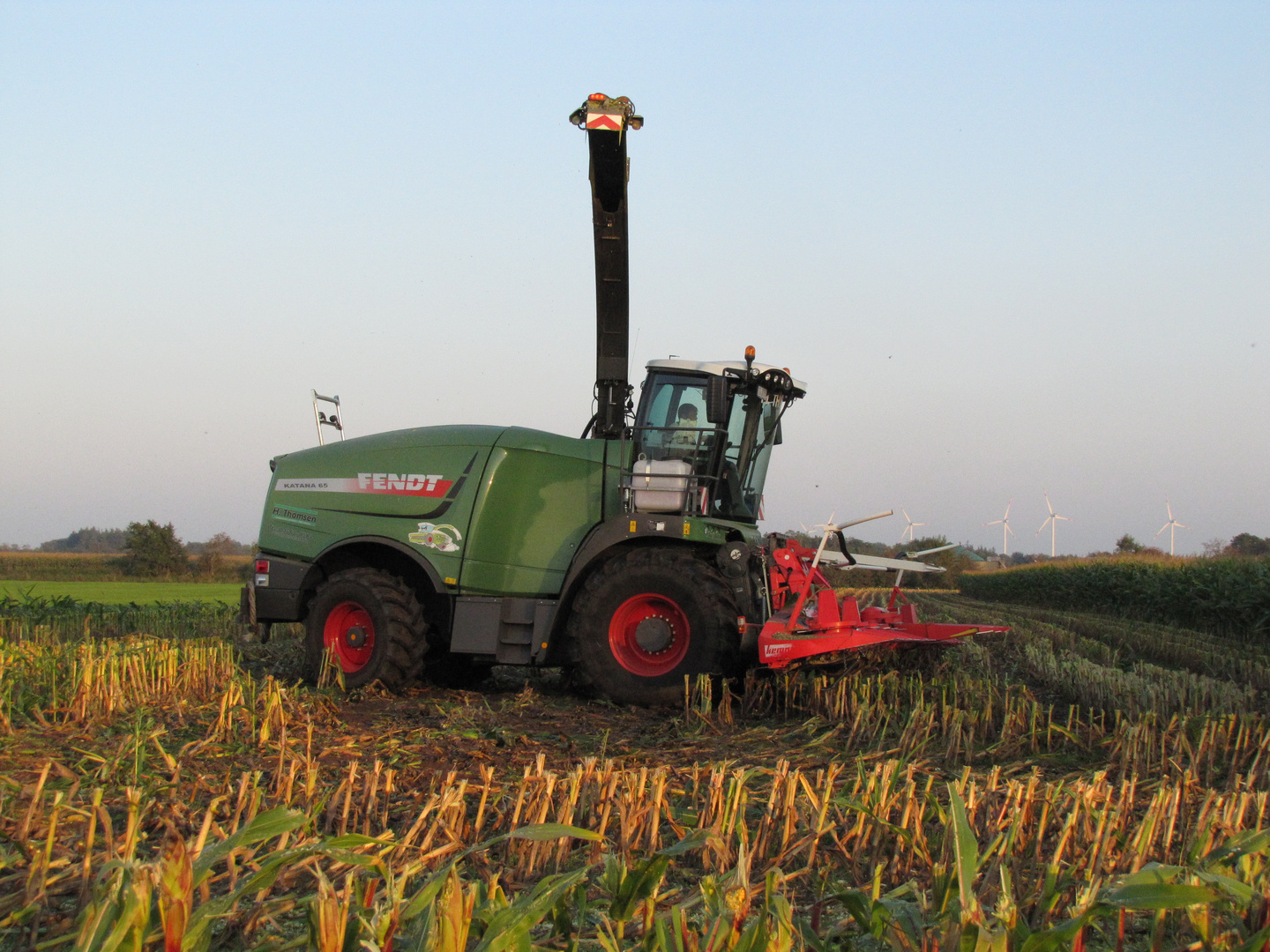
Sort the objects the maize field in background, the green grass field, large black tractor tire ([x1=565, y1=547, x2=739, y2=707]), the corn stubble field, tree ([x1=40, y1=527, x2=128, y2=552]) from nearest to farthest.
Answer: the corn stubble field → large black tractor tire ([x1=565, y1=547, x2=739, y2=707]) → the maize field in background → the green grass field → tree ([x1=40, y1=527, x2=128, y2=552])

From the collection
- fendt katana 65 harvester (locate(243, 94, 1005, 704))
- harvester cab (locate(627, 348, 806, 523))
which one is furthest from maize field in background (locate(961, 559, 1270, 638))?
harvester cab (locate(627, 348, 806, 523))

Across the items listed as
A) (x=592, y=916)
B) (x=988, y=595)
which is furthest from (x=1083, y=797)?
(x=988, y=595)

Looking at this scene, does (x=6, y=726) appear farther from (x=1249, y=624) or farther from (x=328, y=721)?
(x=1249, y=624)

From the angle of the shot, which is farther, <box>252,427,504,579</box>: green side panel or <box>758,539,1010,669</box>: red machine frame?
<box>252,427,504,579</box>: green side panel

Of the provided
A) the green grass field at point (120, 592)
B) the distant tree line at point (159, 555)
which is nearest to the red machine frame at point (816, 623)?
the green grass field at point (120, 592)

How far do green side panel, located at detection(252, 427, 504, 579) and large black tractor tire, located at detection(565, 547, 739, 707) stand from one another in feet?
4.21

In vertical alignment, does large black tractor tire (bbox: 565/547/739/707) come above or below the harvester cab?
below

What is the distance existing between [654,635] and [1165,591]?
58.3 ft

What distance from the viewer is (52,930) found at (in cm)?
223

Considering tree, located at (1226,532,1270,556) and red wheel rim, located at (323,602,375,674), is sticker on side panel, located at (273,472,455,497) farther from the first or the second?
tree, located at (1226,532,1270,556)

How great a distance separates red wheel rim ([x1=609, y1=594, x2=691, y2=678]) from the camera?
661 centimetres

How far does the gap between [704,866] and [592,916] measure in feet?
1.54

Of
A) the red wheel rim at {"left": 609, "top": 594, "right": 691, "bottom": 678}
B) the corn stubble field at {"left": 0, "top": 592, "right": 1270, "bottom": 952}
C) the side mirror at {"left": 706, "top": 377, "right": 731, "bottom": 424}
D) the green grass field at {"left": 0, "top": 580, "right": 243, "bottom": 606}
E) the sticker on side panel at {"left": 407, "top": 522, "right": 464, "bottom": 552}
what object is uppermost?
the side mirror at {"left": 706, "top": 377, "right": 731, "bottom": 424}

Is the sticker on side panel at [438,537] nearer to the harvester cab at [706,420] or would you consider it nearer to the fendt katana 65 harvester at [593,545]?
the fendt katana 65 harvester at [593,545]
